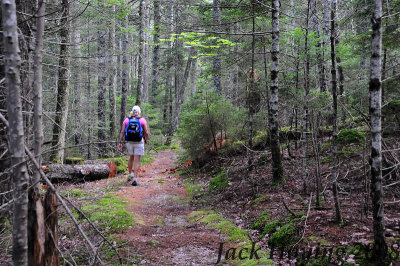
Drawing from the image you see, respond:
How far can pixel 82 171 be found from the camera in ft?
30.2

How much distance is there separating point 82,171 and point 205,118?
→ 443 centimetres

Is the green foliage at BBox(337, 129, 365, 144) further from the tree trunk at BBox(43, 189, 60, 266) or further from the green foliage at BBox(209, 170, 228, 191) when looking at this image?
the tree trunk at BBox(43, 189, 60, 266)

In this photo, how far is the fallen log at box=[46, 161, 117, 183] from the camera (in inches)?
324

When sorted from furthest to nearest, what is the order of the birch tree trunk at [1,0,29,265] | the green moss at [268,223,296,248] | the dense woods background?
the green moss at [268,223,296,248] < the dense woods background < the birch tree trunk at [1,0,29,265]

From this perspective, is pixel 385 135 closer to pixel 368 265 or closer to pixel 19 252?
pixel 368 265

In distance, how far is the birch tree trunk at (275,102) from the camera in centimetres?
633

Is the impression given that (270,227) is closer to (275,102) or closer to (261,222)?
(261,222)

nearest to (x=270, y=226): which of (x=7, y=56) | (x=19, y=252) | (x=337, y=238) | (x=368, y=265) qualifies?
(x=337, y=238)

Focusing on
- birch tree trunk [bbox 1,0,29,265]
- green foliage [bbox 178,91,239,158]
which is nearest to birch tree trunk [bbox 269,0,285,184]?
green foliage [bbox 178,91,239,158]

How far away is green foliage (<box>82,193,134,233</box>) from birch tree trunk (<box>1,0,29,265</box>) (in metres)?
2.17

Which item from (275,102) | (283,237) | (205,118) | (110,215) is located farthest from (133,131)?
(283,237)

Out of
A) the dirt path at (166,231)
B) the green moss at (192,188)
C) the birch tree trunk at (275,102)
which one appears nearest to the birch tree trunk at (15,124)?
the dirt path at (166,231)

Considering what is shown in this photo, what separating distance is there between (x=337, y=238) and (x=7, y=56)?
431 centimetres

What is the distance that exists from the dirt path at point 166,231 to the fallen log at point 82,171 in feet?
6.08
